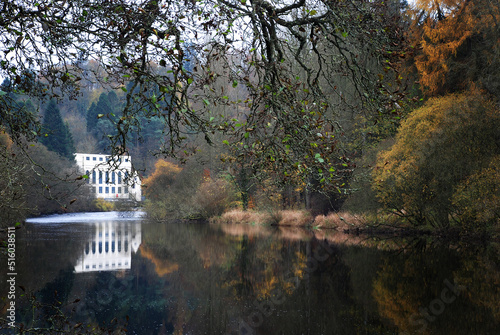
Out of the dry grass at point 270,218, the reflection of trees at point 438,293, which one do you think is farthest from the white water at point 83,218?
the reflection of trees at point 438,293

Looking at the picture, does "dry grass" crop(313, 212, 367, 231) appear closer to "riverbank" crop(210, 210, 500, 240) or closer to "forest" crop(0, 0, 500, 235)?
"riverbank" crop(210, 210, 500, 240)

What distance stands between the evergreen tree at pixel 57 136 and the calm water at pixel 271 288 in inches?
1582

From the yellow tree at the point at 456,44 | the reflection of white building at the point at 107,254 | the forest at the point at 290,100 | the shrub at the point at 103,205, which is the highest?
the yellow tree at the point at 456,44

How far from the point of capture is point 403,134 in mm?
18219

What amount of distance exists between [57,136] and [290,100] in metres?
56.0

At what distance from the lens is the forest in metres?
4.38

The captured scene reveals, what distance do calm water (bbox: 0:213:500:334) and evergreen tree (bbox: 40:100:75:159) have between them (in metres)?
40.2

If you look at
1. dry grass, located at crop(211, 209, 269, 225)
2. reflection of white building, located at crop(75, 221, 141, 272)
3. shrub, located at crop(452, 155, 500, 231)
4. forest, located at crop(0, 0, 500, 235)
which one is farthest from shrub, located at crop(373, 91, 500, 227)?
dry grass, located at crop(211, 209, 269, 225)

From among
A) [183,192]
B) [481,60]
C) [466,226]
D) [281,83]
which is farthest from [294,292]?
[183,192]

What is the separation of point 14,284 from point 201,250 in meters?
7.61

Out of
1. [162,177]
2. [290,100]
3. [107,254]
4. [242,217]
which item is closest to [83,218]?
[162,177]

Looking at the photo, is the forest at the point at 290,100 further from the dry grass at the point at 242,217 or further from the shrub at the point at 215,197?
the dry grass at the point at 242,217

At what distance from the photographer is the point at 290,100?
4816mm

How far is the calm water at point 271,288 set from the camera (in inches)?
291
